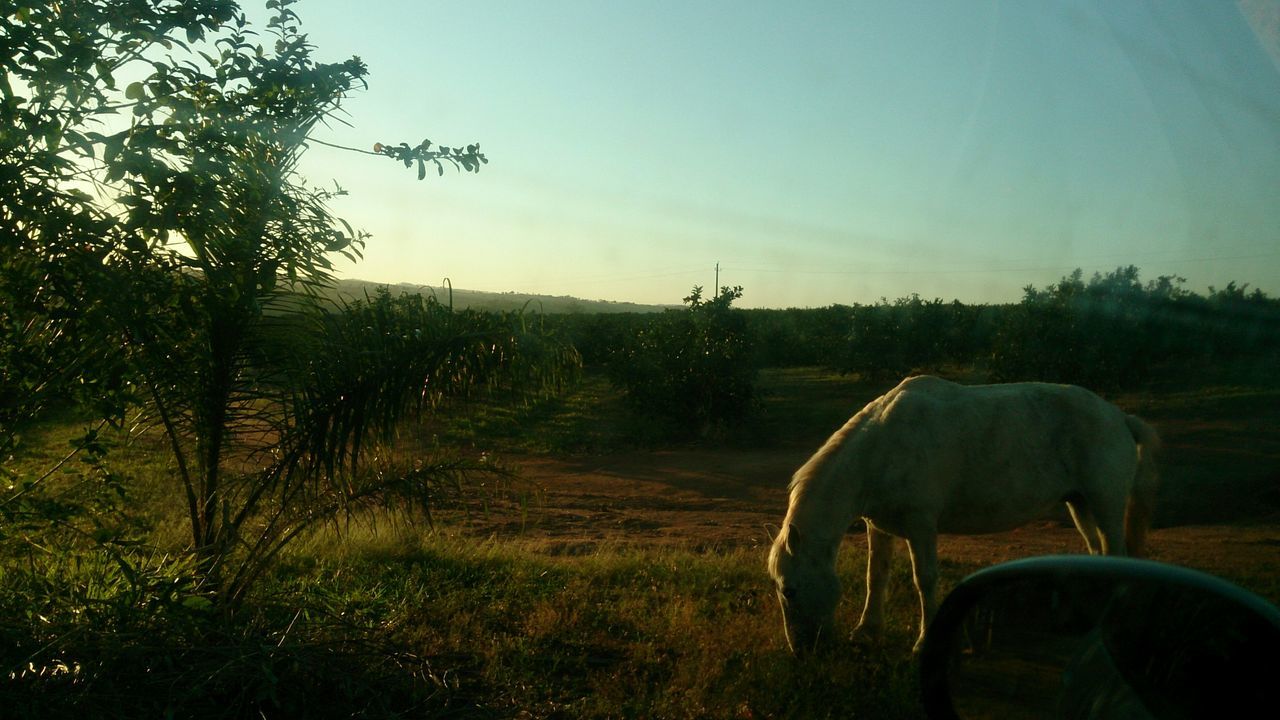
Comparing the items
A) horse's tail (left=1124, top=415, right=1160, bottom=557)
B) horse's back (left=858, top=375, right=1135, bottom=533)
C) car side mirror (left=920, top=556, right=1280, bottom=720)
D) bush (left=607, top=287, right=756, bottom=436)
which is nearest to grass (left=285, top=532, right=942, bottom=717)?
horse's back (left=858, top=375, right=1135, bottom=533)

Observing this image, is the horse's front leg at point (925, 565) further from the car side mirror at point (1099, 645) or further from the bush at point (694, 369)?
the bush at point (694, 369)

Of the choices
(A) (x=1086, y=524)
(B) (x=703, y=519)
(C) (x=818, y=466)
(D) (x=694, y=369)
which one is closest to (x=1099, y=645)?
(C) (x=818, y=466)

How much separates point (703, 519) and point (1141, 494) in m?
6.53

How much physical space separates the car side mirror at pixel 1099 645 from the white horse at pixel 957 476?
2.78 meters

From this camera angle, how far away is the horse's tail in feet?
19.2

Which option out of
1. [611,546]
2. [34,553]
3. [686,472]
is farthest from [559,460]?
[34,553]

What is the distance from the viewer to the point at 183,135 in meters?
4.74

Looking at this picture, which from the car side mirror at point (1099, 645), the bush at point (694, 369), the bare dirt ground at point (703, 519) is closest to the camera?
the car side mirror at point (1099, 645)

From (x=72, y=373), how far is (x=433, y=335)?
204 cm

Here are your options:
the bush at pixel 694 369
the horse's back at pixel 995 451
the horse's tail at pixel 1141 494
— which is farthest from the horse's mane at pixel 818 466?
the bush at pixel 694 369

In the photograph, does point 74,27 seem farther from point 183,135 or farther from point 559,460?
point 559,460

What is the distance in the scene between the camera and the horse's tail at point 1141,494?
5.85 meters

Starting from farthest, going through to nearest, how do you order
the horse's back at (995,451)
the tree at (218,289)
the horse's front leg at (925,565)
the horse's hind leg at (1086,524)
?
the horse's hind leg at (1086,524) < the horse's back at (995,451) < the horse's front leg at (925,565) < the tree at (218,289)

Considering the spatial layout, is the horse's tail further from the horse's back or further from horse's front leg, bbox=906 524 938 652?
horse's front leg, bbox=906 524 938 652
